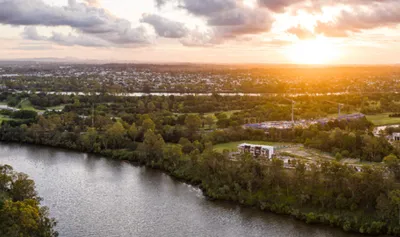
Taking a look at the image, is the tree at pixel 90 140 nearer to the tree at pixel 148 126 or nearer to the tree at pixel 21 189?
the tree at pixel 148 126

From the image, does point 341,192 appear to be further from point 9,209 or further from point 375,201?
point 9,209

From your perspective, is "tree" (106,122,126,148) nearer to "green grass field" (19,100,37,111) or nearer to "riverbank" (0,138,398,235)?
"riverbank" (0,138,398,235)

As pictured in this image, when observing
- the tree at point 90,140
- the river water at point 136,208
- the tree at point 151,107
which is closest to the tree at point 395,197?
the river water at point 136,208

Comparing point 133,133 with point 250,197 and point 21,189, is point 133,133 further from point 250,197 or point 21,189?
point 21,189

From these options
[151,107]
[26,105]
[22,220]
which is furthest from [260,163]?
[26,105]

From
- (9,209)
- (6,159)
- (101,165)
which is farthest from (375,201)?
(6,159)

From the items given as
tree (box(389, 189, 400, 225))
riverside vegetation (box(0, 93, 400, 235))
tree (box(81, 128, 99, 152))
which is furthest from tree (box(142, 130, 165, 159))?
tree (box(389, 189, 400, 225))
